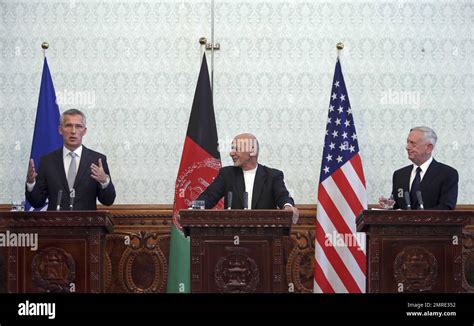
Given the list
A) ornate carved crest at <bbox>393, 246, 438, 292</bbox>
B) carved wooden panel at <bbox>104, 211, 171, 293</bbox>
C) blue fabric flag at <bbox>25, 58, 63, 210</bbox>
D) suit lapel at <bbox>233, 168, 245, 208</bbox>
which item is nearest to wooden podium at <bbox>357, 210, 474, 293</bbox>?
ornate carved crest at <bbox>393, 246, 438, 292</bbox>

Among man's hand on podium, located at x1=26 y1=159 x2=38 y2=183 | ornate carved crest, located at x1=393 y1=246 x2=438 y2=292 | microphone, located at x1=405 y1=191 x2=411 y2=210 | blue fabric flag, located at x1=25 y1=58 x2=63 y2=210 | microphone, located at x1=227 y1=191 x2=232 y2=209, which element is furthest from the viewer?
blue fabric flag, located at x1=25 y1=58 x2=63 y2=210

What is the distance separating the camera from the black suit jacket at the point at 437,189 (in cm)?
798

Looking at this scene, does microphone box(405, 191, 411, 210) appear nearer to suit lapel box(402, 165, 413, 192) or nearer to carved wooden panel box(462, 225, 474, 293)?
suit lapel box(402, 165, 413, 192)

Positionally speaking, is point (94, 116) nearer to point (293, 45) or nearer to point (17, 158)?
point (17, 158)

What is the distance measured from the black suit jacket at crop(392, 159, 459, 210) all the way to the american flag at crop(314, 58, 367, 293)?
5.17ft

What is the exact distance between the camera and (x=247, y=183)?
335 inches

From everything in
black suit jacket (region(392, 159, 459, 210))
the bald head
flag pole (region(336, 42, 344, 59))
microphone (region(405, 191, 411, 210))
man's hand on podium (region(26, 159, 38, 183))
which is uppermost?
flag pole (region(336, 42, 344, 59))

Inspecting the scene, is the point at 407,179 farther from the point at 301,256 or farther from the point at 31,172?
the point at 31,172

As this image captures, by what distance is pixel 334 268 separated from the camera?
9.73 metres

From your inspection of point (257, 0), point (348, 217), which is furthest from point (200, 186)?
point (257, 0)

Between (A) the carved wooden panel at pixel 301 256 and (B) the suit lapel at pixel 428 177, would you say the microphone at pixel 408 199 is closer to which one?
(B) the suit lapel at pixel 428 177

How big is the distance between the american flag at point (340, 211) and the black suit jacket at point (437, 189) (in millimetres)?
1574

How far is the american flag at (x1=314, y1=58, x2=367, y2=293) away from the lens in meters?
9.70

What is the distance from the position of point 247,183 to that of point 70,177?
1521mm
